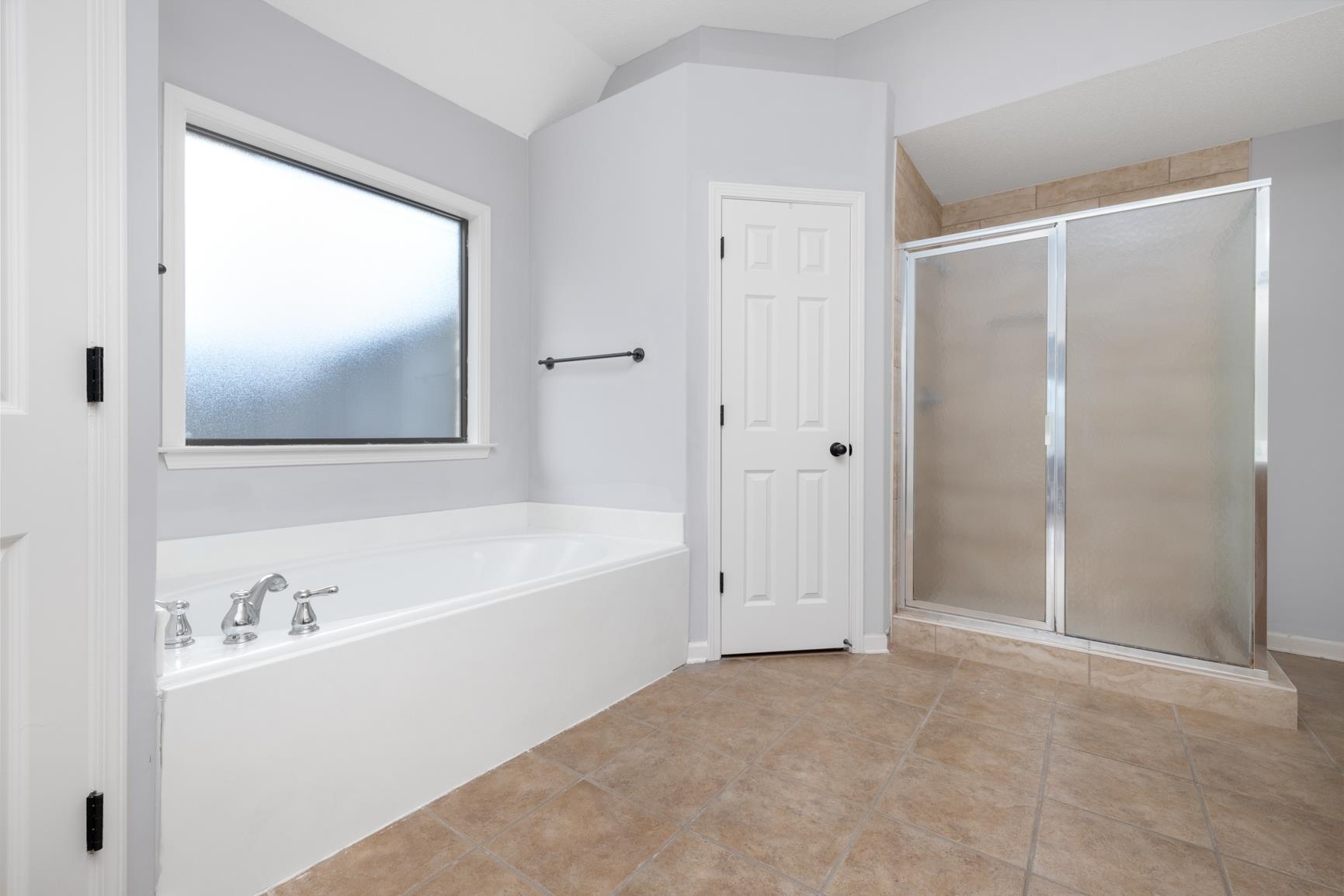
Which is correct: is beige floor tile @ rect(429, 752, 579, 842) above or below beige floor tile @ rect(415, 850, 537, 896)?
below

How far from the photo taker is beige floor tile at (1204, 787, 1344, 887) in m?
1.29

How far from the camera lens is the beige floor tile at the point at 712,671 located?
230 centimetres

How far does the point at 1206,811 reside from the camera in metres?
1.49

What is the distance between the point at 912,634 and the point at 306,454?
2.49 metres

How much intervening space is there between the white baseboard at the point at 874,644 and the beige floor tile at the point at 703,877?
143cm

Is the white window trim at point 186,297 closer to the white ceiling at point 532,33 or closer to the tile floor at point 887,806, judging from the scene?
the white ceiling at point 532,33

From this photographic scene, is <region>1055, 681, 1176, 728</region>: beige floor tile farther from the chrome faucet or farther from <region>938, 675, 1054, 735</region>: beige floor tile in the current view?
the chrome faucet

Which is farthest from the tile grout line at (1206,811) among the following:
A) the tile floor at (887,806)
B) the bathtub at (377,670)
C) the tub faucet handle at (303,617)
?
the tub faucet handle at (303,617)

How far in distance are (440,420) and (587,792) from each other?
1.74 m

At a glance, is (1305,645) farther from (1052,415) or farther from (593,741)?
(593,741)

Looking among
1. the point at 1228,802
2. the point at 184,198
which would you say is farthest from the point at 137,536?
the point at 1228,802

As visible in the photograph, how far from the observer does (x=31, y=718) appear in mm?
947

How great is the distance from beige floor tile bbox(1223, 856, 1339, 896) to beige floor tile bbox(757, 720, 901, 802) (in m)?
0.69

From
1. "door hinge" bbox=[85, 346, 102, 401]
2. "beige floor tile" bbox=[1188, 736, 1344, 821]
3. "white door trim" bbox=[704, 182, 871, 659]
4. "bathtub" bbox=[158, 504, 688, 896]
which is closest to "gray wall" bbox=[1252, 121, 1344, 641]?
"beige floor tile" bbox=[1188, 736, 1344, 821]
